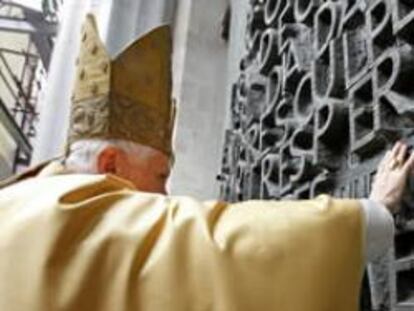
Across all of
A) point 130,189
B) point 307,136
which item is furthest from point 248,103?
point 130,189

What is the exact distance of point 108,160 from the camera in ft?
3.04

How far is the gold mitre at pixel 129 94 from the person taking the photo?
99 cm

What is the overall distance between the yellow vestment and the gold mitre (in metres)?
0.21

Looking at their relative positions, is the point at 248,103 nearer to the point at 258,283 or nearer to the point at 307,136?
the point at 307,136

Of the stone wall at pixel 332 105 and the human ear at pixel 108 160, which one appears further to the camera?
the human ear at pixel 108 160

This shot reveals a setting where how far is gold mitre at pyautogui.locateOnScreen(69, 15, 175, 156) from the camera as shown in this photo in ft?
3.24

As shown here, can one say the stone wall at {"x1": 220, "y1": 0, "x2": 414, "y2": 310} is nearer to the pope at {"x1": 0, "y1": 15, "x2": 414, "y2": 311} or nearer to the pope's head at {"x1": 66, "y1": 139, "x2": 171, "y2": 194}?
the pope at {"x1": 0, "y1": 15, "x2": 414, "y2": 311}

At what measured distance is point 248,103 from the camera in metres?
1.34

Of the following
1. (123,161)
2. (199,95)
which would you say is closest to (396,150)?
(123,161)

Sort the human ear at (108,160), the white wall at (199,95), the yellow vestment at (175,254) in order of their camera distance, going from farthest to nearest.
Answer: the white wall at (199,95), the human ear at (108,160), the yellow vestment at (175,254)

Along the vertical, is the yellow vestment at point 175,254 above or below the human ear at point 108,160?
below

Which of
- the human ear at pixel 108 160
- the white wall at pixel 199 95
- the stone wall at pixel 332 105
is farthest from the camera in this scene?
the white wall at pixel 199 95

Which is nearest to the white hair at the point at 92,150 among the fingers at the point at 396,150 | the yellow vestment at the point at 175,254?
the yellow vestment at the point at 175,254

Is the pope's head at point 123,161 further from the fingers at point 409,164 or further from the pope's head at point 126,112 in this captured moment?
the fingers at point 409,164
